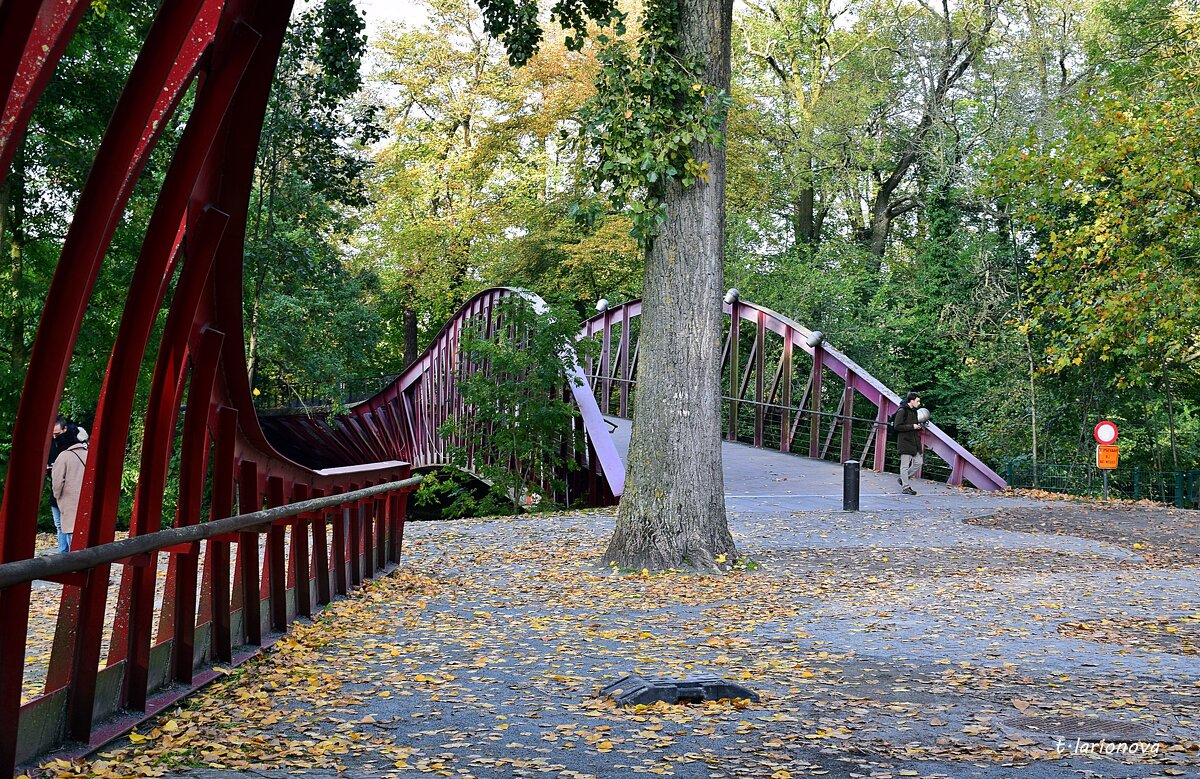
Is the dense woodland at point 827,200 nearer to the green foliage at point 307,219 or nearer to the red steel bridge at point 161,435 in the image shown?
the green foliage at point 307,219

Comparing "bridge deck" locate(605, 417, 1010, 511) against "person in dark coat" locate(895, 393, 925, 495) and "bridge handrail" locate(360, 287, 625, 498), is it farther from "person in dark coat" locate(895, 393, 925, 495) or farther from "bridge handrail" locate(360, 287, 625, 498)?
"bridge handrail" locate(360, 287, 625, 498)

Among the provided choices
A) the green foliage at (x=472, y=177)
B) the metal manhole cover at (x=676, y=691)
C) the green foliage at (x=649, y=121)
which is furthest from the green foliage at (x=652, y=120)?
the green foliage at (x=472, y=177)

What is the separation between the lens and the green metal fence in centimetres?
2411

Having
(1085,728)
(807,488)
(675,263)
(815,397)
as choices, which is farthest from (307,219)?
(1085,728)

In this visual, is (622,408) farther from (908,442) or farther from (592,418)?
(908,442)

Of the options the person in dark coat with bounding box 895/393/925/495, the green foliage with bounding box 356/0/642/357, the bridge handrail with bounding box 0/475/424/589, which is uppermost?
the green foliage with bounding box 356/0/642/357

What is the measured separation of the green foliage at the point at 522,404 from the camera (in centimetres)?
1995

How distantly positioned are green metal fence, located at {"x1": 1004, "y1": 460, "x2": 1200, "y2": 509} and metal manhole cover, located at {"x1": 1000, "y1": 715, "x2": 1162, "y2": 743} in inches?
785

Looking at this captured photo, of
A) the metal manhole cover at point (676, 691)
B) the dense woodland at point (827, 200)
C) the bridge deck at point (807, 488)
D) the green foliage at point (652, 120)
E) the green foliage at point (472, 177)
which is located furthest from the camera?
the green foliage at point (472, 177)

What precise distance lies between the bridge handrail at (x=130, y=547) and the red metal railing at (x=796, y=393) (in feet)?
54.9

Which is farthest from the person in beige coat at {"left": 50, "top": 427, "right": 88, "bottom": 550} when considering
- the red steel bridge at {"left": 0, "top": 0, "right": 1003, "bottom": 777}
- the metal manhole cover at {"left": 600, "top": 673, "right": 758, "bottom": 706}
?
the metal manhole cover at {"left": 600, "top": 673, "right": 758, "bottom": 706}

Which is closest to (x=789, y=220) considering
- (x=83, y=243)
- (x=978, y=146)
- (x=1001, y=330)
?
(x=978, y=146)

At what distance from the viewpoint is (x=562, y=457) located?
2161cm

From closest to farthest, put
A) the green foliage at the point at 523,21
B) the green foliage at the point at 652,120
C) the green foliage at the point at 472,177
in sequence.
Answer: the green foliage at the point at 652,120 → the green foliage at the point at 523,21 → the green foliage at the point at 472,177
